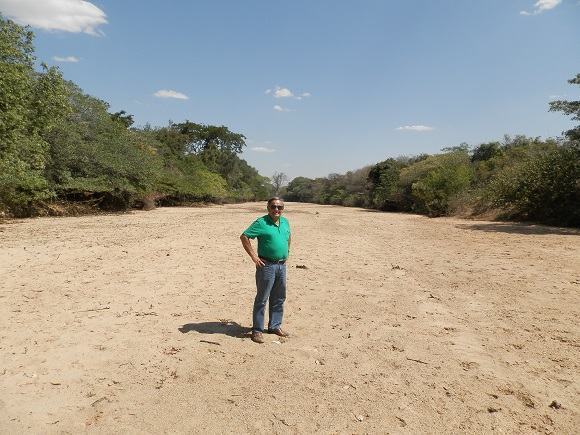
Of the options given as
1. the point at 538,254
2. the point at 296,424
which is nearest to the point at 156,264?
the point at 296,424

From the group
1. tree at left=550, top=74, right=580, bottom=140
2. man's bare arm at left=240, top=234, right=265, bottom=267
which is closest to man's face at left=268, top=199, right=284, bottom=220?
man's bare arm at left=240, top=234, right=265, bottom=267

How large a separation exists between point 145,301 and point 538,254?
31.9 feet

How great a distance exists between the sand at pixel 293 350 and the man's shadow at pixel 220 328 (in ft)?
0.12

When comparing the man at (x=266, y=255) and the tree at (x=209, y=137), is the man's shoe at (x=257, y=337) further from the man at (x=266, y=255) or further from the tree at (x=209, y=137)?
the tree at (x=209, y=137)

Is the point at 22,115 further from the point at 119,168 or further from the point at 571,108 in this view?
the point at 571,108

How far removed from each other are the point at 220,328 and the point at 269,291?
0.95 m

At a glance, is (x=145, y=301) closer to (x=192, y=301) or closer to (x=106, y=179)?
(x=192, y=301)

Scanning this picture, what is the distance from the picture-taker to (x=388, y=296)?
6.98 m

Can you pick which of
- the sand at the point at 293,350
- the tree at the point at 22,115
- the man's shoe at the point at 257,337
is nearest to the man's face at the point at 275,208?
the man's shoe at the point at 257,337

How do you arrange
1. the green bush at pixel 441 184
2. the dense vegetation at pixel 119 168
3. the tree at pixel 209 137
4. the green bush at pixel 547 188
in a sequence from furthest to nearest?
the tree at pixel 209 137 < the green bush at pixel 441 184 < the green bush at pixel 547 188 < the dense vegetation at pixel 119 168

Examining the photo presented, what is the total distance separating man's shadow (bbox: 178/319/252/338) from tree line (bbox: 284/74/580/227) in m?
18.1

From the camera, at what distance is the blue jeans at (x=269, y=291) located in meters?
4.79

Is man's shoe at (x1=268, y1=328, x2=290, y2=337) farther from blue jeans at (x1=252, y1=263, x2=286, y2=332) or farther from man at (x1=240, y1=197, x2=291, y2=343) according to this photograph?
man at (x1=240, y1=197, x2=291, y2=343)

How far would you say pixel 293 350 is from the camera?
4.68 meters
